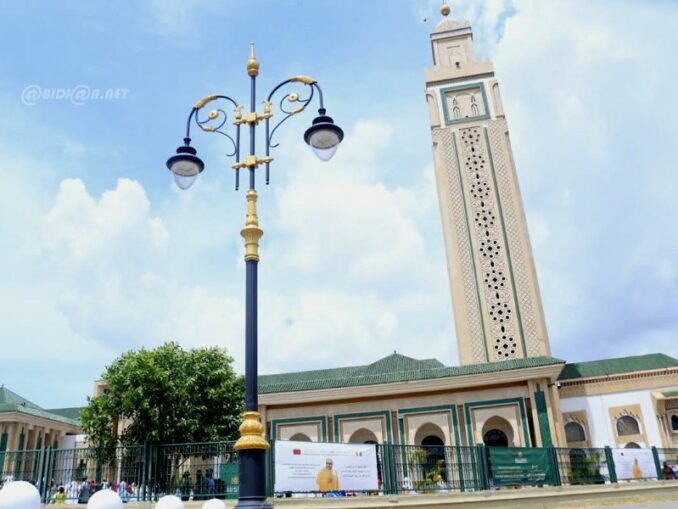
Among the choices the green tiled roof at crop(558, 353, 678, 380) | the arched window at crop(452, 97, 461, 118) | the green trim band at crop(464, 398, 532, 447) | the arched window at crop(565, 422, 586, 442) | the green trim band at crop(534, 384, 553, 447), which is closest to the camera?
the green trim band at crop(534, 384, 553, 447)

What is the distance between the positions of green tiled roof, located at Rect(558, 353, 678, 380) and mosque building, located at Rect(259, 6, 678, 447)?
0.33ft

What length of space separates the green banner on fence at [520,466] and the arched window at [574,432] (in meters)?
16.4

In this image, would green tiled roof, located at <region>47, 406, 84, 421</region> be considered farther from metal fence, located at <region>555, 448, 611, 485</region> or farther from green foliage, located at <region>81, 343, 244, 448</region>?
metal fence, located at <region>555, 448, 611, 485</region>

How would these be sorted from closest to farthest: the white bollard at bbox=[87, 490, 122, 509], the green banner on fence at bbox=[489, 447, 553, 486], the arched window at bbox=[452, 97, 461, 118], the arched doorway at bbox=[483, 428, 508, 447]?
the white bollard at bbox=[87, 490, 122, 509], the green banner on fence at bbox=[489, 447, 553, 486], the arched doorway at bbox=[483, 428, 508, 447], the arched window at bbox=[452, 97, 461, 118]

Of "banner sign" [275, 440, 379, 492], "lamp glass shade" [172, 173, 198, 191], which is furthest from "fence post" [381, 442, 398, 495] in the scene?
"lamp glass shade" [172, 173, 198, 191]

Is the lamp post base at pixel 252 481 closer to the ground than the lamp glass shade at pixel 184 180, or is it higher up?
closer to the ground

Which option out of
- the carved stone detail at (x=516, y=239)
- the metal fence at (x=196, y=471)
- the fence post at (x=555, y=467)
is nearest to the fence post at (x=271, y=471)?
the metal fence at (x=196, y=471)

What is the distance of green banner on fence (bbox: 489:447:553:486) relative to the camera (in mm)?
14047

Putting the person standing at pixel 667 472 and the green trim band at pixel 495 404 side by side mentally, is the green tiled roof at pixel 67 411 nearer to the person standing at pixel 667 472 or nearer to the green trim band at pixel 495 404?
the green trim band at pixel 495 404

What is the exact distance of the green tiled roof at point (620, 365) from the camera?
32750 mm

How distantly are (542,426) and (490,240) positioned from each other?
15.5 m

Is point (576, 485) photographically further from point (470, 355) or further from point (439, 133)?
point (439, 133)

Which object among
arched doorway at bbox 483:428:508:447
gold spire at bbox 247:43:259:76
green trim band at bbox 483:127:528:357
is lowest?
arched doorway at bbox 483:428:508:447

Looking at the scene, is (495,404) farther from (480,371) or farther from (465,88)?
(465,88)
